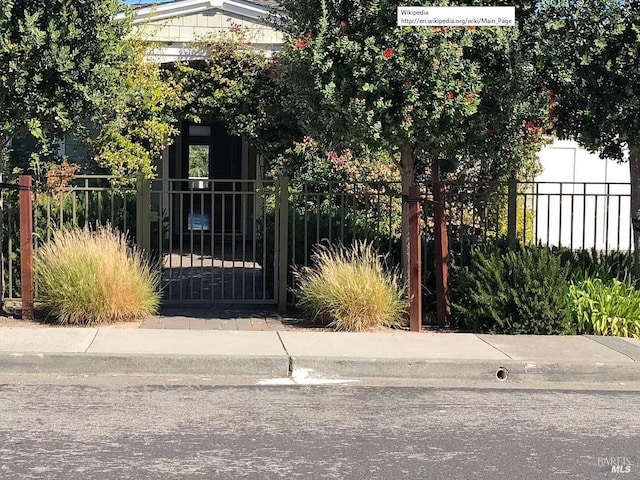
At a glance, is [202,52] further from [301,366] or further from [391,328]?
[301,366]

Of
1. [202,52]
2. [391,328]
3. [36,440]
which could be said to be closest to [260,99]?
[202,52]

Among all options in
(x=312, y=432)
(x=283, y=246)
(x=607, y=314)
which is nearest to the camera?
(x=312, y=432)

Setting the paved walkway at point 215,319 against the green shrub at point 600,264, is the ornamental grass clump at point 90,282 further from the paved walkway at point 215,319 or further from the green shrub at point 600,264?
the green shrub at point 600,264

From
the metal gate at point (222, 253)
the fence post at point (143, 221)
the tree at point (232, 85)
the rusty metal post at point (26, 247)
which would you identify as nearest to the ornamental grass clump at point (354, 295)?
the metal gate at point (222, 253)

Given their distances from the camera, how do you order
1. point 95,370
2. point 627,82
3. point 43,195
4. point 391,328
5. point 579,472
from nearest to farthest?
1. point 579,472
2. point 95,370
3. point 627,82
4. point 391,328
5. point 43,195

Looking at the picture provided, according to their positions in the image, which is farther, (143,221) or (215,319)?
(143,221)

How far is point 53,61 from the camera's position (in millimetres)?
7570

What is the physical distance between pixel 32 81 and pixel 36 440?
4101mm

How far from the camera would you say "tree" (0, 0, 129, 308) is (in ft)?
24.6

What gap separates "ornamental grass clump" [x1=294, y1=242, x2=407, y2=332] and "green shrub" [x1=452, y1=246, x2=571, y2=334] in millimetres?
818

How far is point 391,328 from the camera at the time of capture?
28.9 feet

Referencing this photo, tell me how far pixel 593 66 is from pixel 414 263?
9.72 feet

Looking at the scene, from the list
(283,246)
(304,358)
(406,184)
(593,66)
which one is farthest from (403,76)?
(283,246)

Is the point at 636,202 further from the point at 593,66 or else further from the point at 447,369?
the point at 447,369
